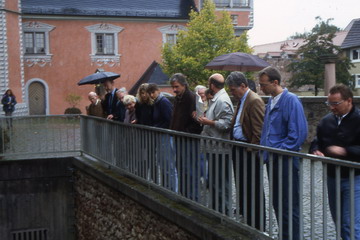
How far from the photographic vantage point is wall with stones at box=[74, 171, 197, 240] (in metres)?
7.43

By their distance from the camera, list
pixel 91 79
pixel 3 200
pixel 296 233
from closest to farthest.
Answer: pixel 296 233 < pixel 91 79 < pixel 3 200

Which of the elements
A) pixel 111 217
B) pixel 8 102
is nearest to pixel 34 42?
pixel 8 102

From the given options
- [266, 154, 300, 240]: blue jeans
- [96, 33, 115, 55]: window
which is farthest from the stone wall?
[96, 33, 115, 55]: window

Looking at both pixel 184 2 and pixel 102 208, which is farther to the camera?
pixel 184 2

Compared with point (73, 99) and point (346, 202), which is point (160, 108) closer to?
point (346, 202)

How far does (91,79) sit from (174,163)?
4826 mm

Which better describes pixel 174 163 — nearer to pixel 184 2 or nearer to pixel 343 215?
pixel 343 215

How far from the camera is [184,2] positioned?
46906mm

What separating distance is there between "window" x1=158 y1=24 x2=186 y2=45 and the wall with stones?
33474 mm

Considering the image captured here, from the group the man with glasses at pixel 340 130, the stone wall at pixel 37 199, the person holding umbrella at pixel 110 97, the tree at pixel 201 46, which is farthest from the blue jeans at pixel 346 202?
the tree at pixel 201 46

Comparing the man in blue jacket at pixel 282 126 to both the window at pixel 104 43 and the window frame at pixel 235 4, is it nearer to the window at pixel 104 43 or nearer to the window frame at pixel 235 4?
the window at pixel 104 43

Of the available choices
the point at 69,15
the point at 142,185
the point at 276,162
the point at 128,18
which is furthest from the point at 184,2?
the point at 276,162

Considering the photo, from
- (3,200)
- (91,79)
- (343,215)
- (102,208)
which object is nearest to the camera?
(343,215)

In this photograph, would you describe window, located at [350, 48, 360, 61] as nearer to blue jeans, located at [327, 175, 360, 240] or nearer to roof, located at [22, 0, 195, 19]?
roof, located at [22, 0, 195, 19]
